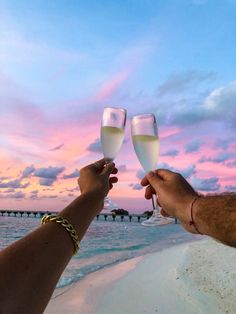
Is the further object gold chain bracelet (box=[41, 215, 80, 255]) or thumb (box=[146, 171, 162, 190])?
thumb (box=[146, 171, 162, 190])

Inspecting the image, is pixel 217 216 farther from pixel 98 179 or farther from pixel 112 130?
pixel 112 130

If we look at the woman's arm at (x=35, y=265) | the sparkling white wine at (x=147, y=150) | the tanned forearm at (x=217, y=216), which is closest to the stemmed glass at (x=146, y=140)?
the sparkling white wine at (x=147, y=150)

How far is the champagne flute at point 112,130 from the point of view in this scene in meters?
2.48

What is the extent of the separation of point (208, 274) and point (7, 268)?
9320 millimetres

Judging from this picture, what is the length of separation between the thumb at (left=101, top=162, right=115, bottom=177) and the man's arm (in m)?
0.21

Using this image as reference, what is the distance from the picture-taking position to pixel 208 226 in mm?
1757

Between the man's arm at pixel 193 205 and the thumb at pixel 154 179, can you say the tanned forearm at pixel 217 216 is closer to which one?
the man's arm at pixel 193 205

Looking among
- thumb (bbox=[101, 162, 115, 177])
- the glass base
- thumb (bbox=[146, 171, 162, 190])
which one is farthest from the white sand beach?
thumb (bbox=[101, 162, 115, 177])

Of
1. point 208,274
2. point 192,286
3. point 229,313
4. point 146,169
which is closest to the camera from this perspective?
point 146,169

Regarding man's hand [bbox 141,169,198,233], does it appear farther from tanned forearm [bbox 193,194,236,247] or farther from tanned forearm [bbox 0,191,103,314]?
tanned forearm [bbox 0,191,103,314]

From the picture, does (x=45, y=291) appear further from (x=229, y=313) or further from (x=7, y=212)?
(x=7, y=212)

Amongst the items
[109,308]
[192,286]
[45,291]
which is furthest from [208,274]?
[45,291]

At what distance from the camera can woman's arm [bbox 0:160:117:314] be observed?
1.02 metres

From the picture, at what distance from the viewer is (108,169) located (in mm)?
2119
